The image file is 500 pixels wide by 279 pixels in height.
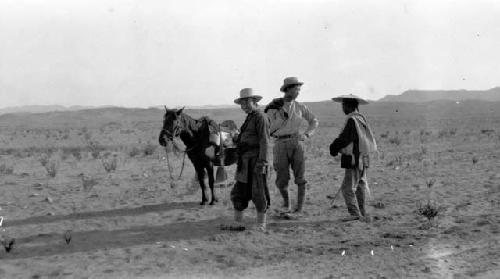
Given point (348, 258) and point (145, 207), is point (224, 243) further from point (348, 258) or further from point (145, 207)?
point (145, 207)

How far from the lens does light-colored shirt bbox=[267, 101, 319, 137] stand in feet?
26.6

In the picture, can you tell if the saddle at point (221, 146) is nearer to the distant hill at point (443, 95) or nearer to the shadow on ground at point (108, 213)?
the shadow on ground at point (108, 213)


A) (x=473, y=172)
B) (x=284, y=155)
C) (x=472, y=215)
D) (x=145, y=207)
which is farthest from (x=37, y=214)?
(x=473, y=172)

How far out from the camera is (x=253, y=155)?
286 inches

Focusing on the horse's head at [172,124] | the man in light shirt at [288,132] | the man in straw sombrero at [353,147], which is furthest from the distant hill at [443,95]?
the horse's head at [172,124]

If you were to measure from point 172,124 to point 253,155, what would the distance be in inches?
72.4

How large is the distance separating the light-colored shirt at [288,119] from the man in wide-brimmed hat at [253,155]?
2.89 ft

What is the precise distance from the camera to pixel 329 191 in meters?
10.8

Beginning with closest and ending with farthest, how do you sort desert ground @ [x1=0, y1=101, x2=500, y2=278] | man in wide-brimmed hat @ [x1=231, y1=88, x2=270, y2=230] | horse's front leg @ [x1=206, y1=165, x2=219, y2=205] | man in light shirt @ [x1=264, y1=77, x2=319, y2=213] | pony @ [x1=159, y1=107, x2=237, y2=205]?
desert ground @ [x1=0, y1=101, x2=500, y2=278], man in wide-brimmed hat @ [x1=231, y1=88, x2=270, y2=230], man in light shirt @ [x1=264, y1=77, x2=319, y2=213], pony @ [x1=159, y1=107, x2=237, y2=205], horse's front leg @ [x1=206, y1=165, x2=219, y2=205]

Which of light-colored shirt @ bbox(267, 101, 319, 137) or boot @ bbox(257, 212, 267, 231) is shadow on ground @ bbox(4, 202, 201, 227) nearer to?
boot @ bbox(257, 212, 267, 231)

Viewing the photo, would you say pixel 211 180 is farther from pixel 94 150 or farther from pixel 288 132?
pixel 94 150

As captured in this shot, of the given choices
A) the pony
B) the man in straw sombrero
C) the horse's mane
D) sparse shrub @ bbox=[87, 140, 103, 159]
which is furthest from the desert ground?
sparse shrub @ bbox=[87, 140, 103, 159]

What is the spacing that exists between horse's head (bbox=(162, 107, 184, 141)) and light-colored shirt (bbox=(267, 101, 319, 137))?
1.59 metres

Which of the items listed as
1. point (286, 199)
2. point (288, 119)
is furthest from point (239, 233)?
point (288, 119)
